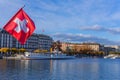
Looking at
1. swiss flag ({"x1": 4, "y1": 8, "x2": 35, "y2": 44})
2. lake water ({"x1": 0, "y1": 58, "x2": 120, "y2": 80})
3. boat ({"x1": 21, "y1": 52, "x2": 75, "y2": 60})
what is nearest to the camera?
swiss flag ({"x1": 4, "y1": 8, "x2": 35, "y2": 44})

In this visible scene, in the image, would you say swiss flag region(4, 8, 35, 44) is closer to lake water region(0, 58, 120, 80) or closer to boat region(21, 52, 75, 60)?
lake water region(0, 58, 120, 80)

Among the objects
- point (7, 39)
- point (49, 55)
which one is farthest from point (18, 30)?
point (7, 39)

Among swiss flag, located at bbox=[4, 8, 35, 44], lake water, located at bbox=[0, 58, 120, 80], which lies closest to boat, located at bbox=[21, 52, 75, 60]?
lake water, located at bbox=[0, 58, 120, 80]

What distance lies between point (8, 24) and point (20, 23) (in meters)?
0.60

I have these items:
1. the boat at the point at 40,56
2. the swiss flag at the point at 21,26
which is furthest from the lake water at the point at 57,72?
the boat at the point at 40,56

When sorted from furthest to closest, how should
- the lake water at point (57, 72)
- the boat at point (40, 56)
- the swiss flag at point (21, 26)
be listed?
the boat at point (40, 56) < the lake water at point (57, 72) < the swiss flag at point (21, 26)

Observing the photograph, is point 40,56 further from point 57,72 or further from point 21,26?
point 21,26

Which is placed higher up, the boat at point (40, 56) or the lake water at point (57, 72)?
the boat at point (40, 56)

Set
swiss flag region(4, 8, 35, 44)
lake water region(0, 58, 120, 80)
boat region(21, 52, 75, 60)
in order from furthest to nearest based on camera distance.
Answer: boat region(21, 52, 75, 60)
lake water region(0, 58, 120, 80)
swiss flag region(4, 8, 35, 44)

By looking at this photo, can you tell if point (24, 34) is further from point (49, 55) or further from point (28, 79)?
point (49, 55)

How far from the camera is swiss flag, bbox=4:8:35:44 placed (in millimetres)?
12086

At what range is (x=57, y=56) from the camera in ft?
536

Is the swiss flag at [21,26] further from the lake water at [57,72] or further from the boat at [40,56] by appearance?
the boat at [40,56]

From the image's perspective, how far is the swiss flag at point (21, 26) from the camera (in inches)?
476
